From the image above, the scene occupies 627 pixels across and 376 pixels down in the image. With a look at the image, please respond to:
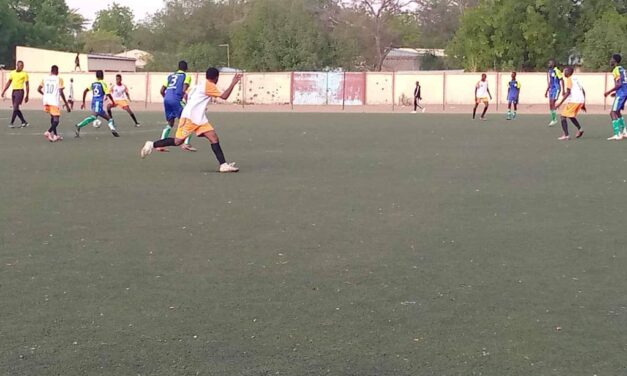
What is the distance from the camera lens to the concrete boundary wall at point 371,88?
154ft

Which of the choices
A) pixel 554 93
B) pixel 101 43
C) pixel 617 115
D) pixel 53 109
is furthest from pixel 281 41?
pixel 101 43

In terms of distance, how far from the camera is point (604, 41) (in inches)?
1996

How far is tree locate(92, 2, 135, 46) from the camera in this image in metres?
148

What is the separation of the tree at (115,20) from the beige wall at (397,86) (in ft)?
320

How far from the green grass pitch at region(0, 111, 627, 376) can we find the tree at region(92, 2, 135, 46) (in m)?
139

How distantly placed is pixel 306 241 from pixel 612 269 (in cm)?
269

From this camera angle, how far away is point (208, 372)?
4441 millimetres

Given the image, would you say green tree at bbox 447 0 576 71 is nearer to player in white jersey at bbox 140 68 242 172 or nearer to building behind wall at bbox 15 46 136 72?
building behind wall at bbox 15 46 136 72

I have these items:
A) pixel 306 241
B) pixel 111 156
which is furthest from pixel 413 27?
pixel 306 241

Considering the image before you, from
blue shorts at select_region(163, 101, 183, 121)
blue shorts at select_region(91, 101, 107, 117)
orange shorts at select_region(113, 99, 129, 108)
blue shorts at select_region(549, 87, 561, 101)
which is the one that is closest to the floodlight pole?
blue shorts at select_region(549, 87, 561, 101)

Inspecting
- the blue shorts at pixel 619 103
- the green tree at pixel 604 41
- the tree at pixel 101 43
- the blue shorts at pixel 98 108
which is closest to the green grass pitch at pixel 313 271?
the blue shorts at pixel 619 103

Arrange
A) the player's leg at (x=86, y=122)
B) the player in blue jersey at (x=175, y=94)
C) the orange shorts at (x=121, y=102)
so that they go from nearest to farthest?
the player in blue jersey at (x=175, y=94) < the player's leg at (x=86, y=122) < the orange shorts at (x=121, y=102)

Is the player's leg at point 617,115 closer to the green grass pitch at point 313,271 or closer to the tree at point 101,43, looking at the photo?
the green grass pitch at point 313,271

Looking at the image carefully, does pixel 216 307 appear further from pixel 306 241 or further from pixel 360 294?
pixel 306 241
